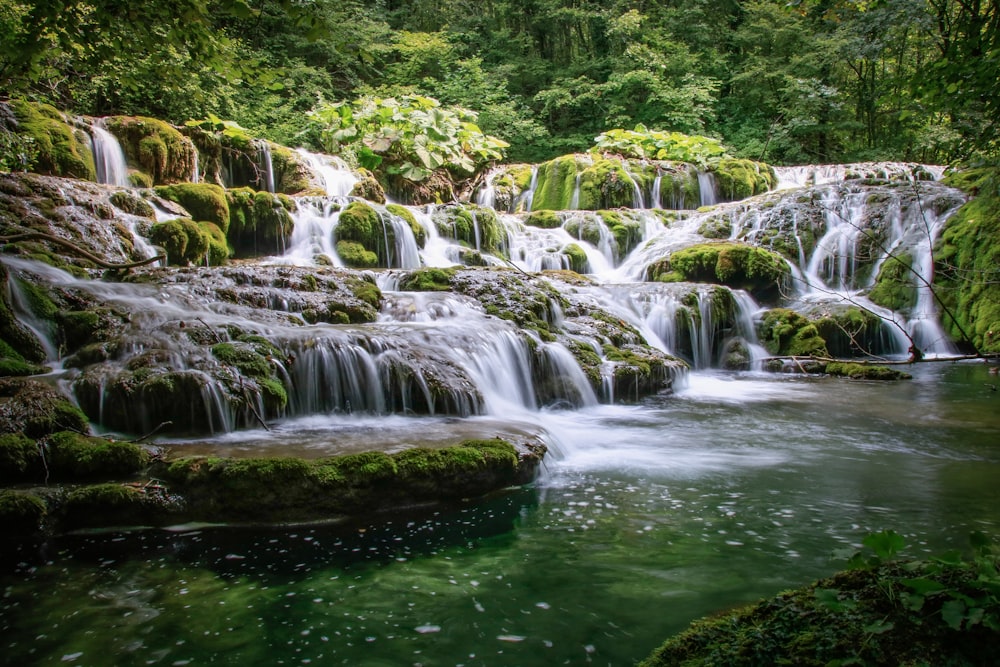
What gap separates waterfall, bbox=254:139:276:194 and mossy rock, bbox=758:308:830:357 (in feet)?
38.1

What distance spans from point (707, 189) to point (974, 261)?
8.56 metres

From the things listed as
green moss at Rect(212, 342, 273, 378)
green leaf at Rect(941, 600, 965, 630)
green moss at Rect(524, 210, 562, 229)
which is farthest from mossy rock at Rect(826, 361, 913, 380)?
green leaf at Rect(941, 600, 965, 630)

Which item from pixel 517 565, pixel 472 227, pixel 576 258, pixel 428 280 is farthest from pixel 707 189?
pixel 517 565

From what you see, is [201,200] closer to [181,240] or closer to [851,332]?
[181,240]

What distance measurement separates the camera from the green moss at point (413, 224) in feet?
43.9

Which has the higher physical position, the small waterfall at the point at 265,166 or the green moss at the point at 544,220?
the small waterfall at the point at 265,166

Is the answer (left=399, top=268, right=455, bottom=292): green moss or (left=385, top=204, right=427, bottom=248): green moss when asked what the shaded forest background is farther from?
(left=399, top=268, right=455, bottom=292): green moss

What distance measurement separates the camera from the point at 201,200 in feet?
36.4

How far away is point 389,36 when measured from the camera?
1023 inches

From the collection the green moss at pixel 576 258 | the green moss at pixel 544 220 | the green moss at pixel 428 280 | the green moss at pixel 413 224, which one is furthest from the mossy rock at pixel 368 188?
the green moss at pixel 428 280

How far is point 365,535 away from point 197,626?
47.8 inches

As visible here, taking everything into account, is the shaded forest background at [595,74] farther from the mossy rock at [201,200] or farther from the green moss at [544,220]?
the green moss at [544,220]

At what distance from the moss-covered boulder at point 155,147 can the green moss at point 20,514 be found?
10.3 metres

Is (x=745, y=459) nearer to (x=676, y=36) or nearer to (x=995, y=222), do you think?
(x=995, y=222)
